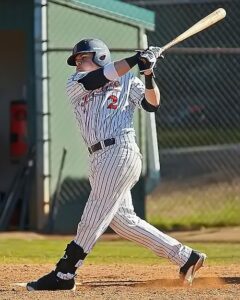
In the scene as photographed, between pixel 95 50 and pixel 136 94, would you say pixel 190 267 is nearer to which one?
pixel 136 94

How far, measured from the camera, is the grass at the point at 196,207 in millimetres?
13883

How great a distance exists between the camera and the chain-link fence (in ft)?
49.1

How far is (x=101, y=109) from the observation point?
23.1ft

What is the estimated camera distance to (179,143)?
17.4 metres

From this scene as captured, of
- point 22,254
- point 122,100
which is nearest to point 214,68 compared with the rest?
point 22,254

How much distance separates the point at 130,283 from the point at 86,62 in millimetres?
1605

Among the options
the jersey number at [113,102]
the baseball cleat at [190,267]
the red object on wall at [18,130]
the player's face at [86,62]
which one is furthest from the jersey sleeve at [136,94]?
the red object on wall at [18,130]

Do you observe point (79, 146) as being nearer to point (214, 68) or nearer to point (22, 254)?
point (22, 254)

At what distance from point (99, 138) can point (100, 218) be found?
53cm

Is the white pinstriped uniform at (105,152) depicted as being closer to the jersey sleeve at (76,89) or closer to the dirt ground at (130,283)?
the jersey sleeve at (76,89)

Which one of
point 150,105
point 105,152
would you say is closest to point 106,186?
point 105,152

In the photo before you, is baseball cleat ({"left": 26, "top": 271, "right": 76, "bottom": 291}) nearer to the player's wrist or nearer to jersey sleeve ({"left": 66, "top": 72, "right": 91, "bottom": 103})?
jersey sleeve ({"left": 66, "top": 72, "right": 91, "bottom": 103})

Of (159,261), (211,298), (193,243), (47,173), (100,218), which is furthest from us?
(47,173)

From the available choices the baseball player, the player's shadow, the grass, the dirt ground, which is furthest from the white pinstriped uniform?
the grass
